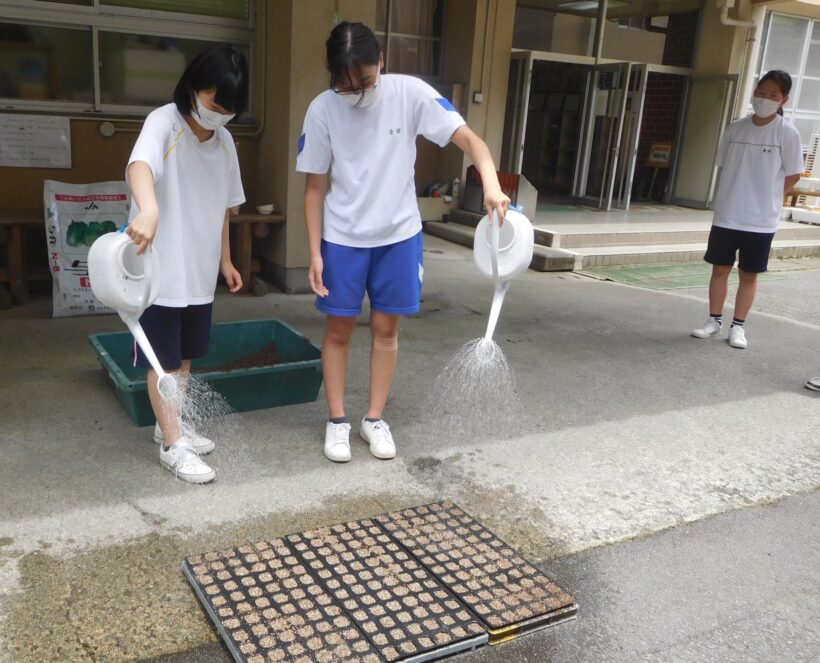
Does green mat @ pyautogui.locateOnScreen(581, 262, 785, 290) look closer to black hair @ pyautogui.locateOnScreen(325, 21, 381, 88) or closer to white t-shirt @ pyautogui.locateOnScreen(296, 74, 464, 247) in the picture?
white t-shirt @ pyautogui.locateOnScreen(296, 74, 464, 247)

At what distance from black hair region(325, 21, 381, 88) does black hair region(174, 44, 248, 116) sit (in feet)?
1.08

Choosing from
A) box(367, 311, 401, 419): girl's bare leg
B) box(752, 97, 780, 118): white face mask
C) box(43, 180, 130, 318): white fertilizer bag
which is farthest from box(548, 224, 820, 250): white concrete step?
box(367, 311, 401, 419): girl's bare leg

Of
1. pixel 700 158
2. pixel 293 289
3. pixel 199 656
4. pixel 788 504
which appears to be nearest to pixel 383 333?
pixel 199 656

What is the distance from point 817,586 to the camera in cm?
258

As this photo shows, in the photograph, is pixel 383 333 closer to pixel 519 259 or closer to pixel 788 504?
pixel 519 259

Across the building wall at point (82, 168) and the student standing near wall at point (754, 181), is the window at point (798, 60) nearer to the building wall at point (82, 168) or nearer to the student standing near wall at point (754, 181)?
the student standing near wall at point (754, 181)

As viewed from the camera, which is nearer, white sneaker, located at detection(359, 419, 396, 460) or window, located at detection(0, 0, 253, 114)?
white sneaker, located at detection(359, 419, 396, 460)

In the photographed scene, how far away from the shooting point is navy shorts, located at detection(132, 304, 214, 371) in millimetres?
2766

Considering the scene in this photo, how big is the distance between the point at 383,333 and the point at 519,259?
0.76 metres

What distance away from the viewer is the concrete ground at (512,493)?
223 cm

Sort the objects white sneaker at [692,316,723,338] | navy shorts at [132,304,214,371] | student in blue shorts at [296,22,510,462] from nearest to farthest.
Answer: navy shorts at [132,304,214,371], student in blue shorts at [296,22,510,462], white sneaker at [692,316,723,338]

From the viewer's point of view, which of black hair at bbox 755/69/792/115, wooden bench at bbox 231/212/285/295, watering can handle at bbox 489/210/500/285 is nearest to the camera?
watering can handle at bbox 489/210/500/285

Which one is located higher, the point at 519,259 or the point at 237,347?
the point at 519,259

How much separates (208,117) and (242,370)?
125cm
